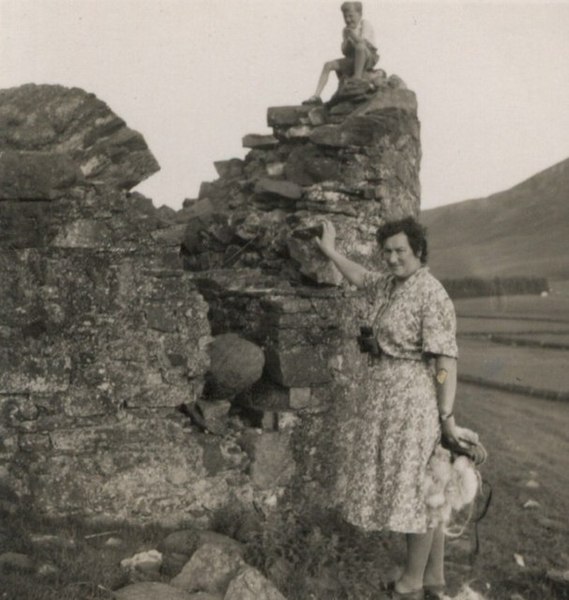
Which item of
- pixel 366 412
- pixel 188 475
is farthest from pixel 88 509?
pixel 366 412

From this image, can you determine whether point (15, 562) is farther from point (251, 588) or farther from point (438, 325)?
point (438, 325)

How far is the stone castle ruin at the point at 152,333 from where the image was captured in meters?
5.29

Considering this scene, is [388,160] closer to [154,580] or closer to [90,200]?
[90,200]

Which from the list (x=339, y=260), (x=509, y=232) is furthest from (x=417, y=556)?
(x=509, y=232)

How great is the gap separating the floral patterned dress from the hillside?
18763 mm

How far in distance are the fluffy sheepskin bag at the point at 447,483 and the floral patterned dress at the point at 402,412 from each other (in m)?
0.05

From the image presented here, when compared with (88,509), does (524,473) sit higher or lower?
lower

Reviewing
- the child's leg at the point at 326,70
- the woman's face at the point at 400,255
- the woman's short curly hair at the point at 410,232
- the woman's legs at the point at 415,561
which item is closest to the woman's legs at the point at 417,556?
the woman's legs at the point at 415,561

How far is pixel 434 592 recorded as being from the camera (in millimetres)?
5078

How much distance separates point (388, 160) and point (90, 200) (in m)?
2.84

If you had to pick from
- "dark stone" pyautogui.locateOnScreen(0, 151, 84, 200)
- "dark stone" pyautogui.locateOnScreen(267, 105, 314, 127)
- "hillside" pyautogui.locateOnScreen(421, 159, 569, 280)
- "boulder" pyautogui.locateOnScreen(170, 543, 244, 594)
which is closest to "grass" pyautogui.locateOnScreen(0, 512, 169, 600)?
"boulder" pyautogui.locateOnScreen(170, 543, 244, 594)

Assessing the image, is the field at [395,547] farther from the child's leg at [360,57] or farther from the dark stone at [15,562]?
the child's leg at [360,57]

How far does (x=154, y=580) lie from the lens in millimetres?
4934

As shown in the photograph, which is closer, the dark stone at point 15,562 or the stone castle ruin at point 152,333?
the dark stone at point 15,562
